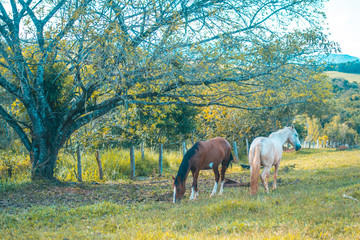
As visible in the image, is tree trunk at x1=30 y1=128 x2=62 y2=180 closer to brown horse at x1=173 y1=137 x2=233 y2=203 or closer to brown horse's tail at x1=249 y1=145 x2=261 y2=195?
brown horse at x1=173 y1=137 x2=233 y2=203

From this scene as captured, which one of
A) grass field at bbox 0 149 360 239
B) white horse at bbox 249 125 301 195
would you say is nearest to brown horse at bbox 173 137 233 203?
grass field at bbox 0 149 360 239

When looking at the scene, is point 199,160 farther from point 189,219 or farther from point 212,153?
point 189,219

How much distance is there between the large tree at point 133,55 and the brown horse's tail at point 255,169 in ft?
7.77

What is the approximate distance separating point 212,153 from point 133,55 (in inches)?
132

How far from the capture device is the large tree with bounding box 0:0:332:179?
27.9ft

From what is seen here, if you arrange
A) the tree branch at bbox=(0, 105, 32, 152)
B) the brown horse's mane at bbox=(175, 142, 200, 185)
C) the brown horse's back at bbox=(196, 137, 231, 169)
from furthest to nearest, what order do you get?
1. the tree branch at bbox=(0, 105, 32, 152)
2. the brown horse's back at bbox=(196, 137, 231, 169)
3. the brown horse's mane at bbox=(175, 142, 200, 185)

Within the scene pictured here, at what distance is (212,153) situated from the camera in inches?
354

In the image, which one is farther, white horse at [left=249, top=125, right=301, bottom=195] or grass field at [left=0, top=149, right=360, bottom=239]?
white horse at [left=249, top=125, right=301, bottom=195]

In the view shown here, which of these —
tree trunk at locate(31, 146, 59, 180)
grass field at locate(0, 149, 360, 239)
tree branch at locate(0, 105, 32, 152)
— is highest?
tree branch at locate(0, 105, 32, 152)

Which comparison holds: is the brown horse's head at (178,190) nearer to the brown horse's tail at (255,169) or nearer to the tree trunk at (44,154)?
the brown horse's tail at (255,169)

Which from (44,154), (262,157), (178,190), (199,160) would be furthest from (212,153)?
(44,154)

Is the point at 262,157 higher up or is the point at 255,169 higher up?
the point at 262,157

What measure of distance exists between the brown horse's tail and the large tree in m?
2.37

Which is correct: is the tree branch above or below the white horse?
above
